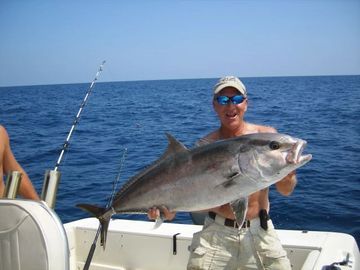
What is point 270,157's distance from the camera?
2.81m

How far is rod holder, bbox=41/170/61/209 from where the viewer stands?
329 cm

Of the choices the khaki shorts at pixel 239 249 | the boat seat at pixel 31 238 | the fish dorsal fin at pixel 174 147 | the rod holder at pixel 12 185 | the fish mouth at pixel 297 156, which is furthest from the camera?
the khaki shorts at pixel 239 249

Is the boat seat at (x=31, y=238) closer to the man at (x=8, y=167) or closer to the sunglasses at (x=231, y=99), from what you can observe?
the man at (x=8, y=167)

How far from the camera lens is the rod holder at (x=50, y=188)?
3.29 meters

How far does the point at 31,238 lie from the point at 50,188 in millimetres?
799

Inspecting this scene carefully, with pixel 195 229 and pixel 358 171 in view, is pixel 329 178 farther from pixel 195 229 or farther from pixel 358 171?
pixel 195 229

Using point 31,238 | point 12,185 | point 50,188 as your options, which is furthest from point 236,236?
point 12,185

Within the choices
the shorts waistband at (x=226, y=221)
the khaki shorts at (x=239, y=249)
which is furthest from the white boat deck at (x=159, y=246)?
the shorts waistband at (x=226, y=221)

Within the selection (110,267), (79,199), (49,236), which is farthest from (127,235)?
(79,199)

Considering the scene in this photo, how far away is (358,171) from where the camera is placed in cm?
1059

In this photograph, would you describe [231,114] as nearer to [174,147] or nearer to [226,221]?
[174,147]

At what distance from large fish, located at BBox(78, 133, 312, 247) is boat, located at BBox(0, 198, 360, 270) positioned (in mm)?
752

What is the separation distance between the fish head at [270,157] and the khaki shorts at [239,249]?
0.90m

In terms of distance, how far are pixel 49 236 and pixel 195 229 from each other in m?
2.53
